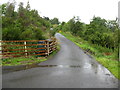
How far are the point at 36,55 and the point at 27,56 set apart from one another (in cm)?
79

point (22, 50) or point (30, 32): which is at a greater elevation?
point (30, 32)

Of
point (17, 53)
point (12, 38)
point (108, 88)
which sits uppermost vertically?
point (12, 38)

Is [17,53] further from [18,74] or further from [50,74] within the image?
[50,74]

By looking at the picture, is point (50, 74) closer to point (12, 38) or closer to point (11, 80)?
point (11, 80)

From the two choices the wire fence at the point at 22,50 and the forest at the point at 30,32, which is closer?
the wire fence at the point at 22,50

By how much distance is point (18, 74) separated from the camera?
621 cm

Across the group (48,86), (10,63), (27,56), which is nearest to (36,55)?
(27,56)

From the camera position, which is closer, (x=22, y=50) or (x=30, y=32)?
(x=22, y=50)

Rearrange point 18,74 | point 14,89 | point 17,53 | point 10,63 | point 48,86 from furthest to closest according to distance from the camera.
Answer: point 17,53
point 10,63
point 18,74
point 48,86
point 14,89

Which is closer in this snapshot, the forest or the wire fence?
the wire fence

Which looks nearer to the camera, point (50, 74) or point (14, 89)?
point (14, 89)

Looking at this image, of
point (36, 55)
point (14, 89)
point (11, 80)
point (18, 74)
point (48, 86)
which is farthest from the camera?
point (36, 55)

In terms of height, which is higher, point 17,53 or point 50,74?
point 17,53

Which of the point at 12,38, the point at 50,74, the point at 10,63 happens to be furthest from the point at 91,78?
the point at 12,38
